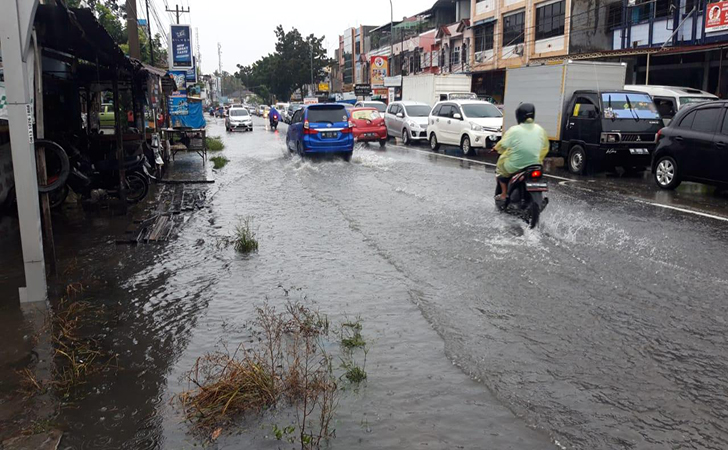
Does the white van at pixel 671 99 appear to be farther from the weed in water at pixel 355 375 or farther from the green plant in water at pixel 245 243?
the weed in water at pixel 355 375

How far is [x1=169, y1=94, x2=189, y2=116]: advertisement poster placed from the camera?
23953 millimetres

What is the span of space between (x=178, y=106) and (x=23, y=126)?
1910cm

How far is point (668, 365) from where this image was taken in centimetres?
454

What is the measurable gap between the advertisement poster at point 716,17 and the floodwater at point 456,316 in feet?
48.0

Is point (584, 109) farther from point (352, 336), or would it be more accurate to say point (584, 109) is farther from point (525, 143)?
point (352, 336)

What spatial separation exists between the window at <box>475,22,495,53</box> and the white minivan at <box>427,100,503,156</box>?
2025cm

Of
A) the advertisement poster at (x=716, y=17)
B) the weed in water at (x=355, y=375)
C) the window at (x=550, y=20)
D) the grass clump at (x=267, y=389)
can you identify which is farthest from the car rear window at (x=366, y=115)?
the weed in water at (x=355, y=375)

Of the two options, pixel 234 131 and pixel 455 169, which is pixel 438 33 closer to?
pixel 234 131

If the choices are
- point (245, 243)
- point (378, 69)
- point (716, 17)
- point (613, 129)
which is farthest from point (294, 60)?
point (245, 243)

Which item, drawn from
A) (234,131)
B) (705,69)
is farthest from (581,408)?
(234,131)

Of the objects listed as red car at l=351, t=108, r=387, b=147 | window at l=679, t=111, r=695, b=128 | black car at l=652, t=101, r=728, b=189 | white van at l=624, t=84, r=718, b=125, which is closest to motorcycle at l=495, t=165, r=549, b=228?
black car at l=652, t=101, r=728, b=189

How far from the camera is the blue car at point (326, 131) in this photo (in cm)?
1981

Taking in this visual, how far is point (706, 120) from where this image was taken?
11719 millimetres

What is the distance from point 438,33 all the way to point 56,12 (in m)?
45.4
